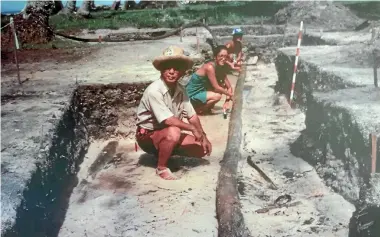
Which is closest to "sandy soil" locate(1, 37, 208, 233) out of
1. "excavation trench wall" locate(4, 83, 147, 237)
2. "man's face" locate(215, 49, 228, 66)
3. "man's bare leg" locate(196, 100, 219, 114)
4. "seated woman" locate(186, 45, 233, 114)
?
"excavation trench wall" locate(4, 83, 147, 237)

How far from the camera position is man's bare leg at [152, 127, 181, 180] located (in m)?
4.09

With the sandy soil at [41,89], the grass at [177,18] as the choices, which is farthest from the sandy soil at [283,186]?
the grass at [177,18]

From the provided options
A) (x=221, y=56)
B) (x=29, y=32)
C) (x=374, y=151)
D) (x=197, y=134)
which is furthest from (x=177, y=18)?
(x=374, y=151)

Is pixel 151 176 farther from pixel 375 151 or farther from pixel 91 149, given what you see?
pixel 375 151

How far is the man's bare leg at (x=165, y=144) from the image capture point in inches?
161

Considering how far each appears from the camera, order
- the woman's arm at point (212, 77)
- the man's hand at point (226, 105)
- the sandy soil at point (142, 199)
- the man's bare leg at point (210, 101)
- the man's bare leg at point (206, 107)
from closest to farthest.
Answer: the sandy soil at point (142, 199), the woman's arm at point (212, 77), the man's bare leg at point (210, 101), the man's bare leg at point (206, 107), the man's hand at point (226, 105)

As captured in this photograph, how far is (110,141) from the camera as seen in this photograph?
6.09 m

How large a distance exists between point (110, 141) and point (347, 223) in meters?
3.75

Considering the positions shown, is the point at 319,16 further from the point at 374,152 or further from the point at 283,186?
the point at 374,152

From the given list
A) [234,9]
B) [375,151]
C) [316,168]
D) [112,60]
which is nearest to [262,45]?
[112,60]

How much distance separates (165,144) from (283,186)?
1.32 m

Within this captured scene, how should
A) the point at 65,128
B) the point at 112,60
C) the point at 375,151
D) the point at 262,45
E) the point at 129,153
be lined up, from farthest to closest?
the point at 262,45
the point at 112,60
the point at 129,153
the point at 65,128
the point at 375,151

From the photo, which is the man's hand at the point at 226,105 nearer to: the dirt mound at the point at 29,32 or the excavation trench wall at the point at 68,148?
the excavation trench wall at the point at 68,148

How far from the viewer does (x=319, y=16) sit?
15.3m
